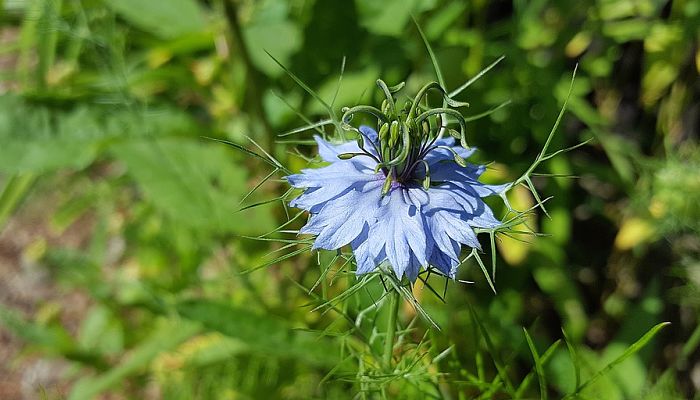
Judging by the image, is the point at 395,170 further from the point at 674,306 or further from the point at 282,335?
the point at 674,306

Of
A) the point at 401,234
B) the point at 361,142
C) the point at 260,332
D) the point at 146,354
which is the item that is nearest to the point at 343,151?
the point at 361,142

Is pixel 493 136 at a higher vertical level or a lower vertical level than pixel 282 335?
higher

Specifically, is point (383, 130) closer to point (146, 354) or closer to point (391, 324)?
point (391, 324)

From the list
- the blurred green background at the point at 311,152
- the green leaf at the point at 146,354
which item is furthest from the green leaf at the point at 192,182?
the green leaf at the point at 146,354

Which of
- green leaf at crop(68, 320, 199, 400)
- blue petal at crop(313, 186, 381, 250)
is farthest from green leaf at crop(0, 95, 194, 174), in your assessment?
blue petal at crop(313, 186, 381, 250)

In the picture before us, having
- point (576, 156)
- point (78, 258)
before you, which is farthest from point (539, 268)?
point (78, 258)

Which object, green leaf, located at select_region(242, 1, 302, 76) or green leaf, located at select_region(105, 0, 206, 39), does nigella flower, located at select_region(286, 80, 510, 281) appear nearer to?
green leaf, located at select_region(242, 1, 302, 76)

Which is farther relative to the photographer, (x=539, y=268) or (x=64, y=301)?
(x=64, y=301)
